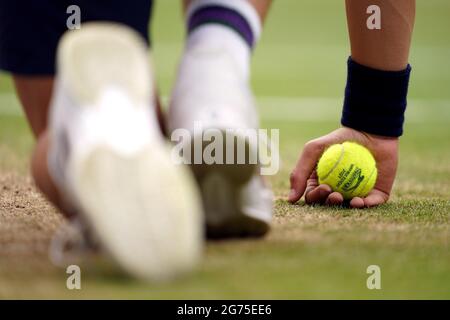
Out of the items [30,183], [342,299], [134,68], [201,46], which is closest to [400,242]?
[342,299]

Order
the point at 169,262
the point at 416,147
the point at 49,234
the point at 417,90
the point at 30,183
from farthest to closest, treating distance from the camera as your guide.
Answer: the point at 417,90 < the point at 416,147 < the point at 30,183 < the point at 49,234 < the point at 169,262

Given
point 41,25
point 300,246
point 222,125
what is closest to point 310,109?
point 41,25

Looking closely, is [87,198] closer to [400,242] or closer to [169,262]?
[169,262]

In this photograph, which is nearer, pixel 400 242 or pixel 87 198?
pixel 87 198

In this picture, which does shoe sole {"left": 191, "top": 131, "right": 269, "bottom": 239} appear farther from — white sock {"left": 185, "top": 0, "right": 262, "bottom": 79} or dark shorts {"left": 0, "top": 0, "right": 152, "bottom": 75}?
dark shorts {"left": 0, "top": 0, "right": 152, "bottom": 75}

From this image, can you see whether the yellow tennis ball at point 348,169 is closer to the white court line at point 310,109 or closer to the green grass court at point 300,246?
Result: the green grass court at point 300,246

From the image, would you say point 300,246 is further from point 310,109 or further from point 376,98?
point 310,109
